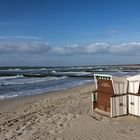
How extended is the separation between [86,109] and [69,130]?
2.92m

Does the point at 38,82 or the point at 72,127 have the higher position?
the point at 72,127

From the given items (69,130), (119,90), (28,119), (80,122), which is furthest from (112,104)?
(28,119)

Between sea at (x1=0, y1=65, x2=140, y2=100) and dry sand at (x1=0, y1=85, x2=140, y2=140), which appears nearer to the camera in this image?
dry sand at (x1=0, y1=85, x2=140, y2=140)

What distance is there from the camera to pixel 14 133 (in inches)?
318

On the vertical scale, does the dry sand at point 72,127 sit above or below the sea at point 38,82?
above

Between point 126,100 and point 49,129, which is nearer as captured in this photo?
point 49,129

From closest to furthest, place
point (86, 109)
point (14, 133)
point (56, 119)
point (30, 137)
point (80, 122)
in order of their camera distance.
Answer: point (30, 137) → point (14, 133) → point (80, 122) → point (56, 119) → point (86, 109)

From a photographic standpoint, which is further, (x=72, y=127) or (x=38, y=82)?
(x=38, y=82)

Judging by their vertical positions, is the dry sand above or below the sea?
above

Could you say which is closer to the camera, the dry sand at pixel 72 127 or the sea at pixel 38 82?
the dry sand at pixel 72 127

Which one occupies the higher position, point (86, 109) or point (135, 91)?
point (135, 91)

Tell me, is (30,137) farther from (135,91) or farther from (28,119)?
(135,91)

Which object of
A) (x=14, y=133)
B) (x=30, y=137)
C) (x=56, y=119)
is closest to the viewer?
(x=30, y=137)

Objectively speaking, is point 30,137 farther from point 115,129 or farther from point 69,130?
point 115,129
